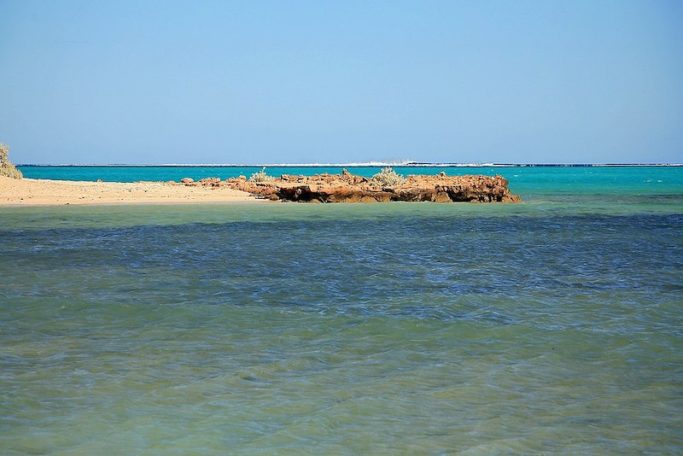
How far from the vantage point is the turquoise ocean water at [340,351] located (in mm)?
5406

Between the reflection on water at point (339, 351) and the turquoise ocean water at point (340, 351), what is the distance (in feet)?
0.10

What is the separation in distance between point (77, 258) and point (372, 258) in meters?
6.32

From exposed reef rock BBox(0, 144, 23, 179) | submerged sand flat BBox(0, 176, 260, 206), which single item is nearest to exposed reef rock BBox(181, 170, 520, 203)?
submerged sand flat BBox(0, 176, 260, 206)

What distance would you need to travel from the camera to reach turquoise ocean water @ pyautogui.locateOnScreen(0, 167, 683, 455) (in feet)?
17.7

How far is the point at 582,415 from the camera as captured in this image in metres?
5.74

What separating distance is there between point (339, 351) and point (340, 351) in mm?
11

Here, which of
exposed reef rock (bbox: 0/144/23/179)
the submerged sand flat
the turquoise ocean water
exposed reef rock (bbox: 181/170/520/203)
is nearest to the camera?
the turquoise ocean water

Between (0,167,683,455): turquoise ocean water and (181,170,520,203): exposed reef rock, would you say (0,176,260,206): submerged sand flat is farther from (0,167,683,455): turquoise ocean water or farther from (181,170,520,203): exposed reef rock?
(0,167,683,455): turquoise ocean water

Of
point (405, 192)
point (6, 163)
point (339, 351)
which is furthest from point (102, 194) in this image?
point (339, 351)

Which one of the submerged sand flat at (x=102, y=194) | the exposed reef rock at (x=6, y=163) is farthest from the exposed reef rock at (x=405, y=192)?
the exposed reef rock at (x=6, y=163)

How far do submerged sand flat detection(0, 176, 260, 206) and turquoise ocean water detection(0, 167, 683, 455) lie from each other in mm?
20986

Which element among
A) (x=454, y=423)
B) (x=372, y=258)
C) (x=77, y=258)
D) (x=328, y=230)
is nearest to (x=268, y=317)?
(x=454, y=423)

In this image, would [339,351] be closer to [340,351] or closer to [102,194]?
[340,351]

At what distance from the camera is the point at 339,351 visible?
7.71 meters
